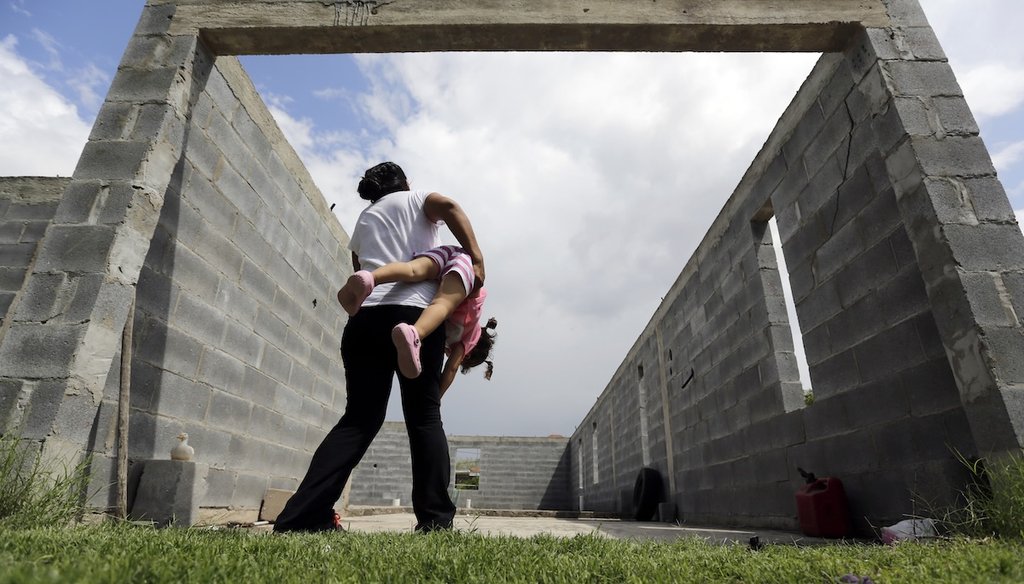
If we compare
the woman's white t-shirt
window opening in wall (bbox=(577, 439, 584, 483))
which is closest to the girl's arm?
the woman's white t-shirt

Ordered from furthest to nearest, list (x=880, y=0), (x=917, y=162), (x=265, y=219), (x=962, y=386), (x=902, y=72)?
(x=265, y=219) < (x=880, y=0) < (x=902, y=72) < (x=917, y=162) < (x=962, y=386)

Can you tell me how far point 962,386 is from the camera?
7.63 ft

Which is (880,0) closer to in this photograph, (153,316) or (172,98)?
(172,98)

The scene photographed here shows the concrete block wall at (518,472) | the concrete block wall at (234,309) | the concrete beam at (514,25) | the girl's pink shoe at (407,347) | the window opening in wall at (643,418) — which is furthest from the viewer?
the concrete block wall at (518,472)

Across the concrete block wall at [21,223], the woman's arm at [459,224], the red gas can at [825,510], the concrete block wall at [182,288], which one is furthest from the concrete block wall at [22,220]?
the red gas can at [825,510]

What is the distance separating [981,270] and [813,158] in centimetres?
157

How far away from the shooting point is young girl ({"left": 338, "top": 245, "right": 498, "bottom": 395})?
2.11 metres

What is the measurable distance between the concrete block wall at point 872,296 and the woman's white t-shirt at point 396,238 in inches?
91.5

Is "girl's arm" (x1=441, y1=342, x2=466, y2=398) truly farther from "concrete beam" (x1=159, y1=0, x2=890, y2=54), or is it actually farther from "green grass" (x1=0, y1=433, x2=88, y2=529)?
"concrete beam" (x1=159, y1=0, x2=890, y2=54)

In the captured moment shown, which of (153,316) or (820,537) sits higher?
(153,316)

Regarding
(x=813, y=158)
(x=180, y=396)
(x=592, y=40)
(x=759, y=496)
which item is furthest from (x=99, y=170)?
(x=759, y=496)

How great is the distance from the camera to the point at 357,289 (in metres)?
2.16

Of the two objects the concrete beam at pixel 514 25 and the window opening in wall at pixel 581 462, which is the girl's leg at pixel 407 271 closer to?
the concrete beam at pixel 514 25

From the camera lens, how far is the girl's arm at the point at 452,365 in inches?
104
